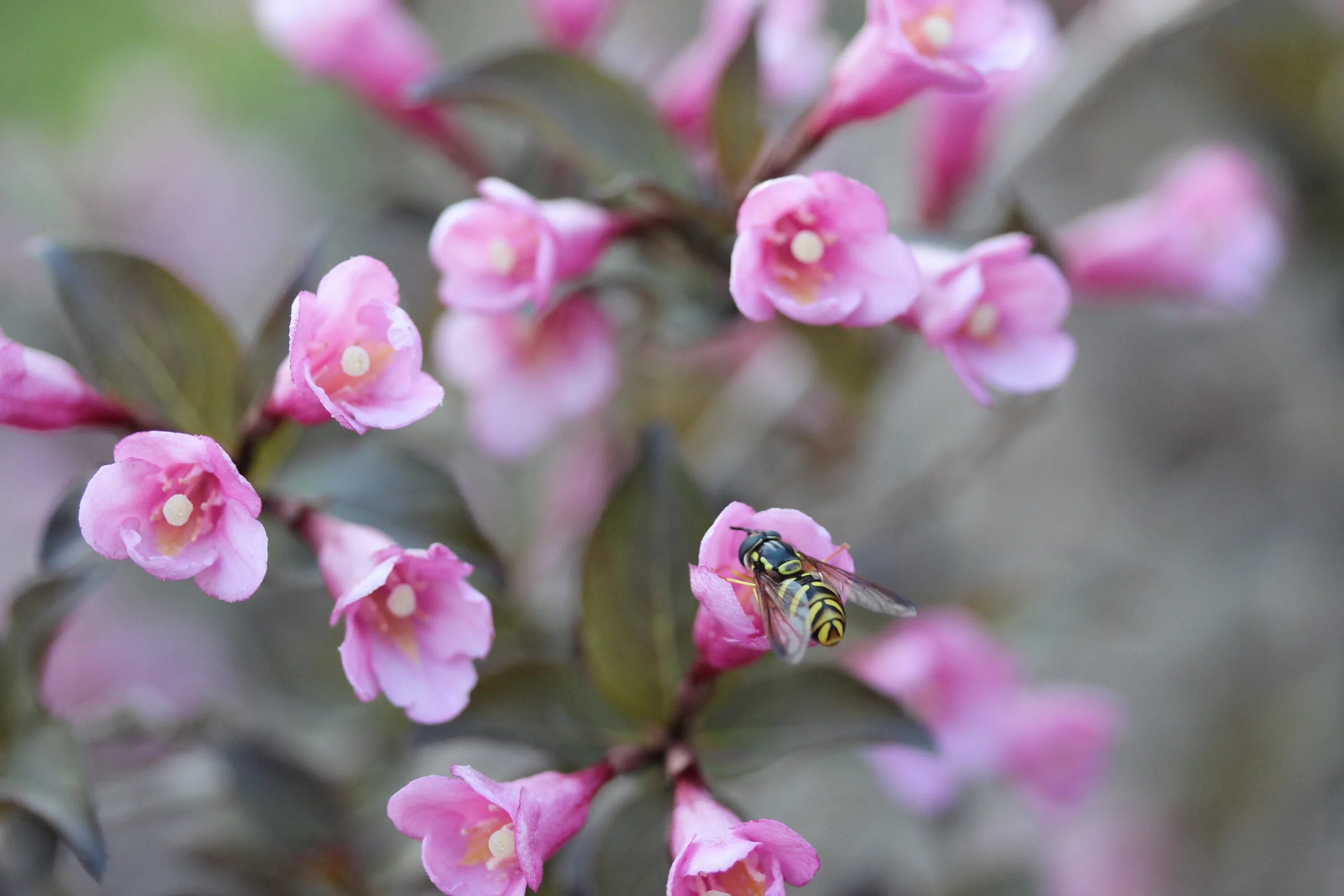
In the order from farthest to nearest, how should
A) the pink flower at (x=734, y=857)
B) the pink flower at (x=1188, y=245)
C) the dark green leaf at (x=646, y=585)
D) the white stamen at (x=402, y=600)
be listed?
the pink flower at (x=1188, y=245) → the dark green leaf at (x=646, y=585) → the white stamen at (x=402, y=600) → the pink flower at (x=734, y=857)

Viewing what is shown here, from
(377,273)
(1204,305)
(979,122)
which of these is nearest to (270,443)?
(377,273)

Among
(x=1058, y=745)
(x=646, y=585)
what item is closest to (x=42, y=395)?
(x=646, y=585)

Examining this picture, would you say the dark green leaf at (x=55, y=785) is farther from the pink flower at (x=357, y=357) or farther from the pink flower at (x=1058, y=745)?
the pink flower at (x=1058, y=745)

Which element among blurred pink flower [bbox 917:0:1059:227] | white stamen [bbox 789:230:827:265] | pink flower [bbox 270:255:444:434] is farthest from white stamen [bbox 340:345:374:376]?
blurred pink flower [bbox 917:0:1059:227]

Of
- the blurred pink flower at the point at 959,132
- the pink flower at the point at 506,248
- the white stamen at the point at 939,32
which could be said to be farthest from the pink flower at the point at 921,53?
the blurred pink flower at the point at 959,132

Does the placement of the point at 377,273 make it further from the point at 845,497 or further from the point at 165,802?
the point at 845,497

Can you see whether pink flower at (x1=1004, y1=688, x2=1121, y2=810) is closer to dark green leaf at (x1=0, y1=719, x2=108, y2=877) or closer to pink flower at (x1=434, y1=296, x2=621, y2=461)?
pink flower at (x1=434, y1=296, x2=621, y2=461)

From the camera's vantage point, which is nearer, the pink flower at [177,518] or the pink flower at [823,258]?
the pink flower at [177,518]
